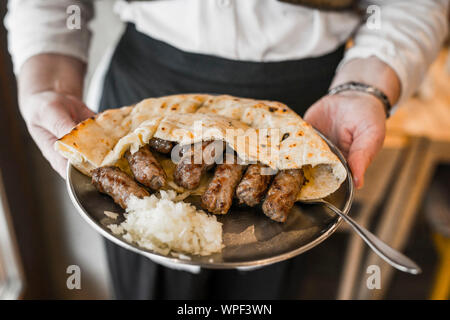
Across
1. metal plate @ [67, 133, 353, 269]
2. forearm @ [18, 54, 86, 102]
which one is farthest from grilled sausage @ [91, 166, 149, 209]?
forearm @ [18, 54, 86, 102]

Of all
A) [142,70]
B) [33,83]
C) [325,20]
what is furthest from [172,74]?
[325,20]

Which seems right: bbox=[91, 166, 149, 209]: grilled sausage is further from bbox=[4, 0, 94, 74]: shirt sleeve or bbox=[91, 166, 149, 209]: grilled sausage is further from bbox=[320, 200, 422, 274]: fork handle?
bbox=[4, 0, 94, 74]: shirt sleeve

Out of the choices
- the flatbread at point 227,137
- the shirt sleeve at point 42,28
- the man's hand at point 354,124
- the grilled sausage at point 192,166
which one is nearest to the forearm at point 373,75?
the man's hand at point 354,124

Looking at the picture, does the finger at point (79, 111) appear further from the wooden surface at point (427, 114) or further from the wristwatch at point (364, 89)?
the wooden surface at point (427, 114)

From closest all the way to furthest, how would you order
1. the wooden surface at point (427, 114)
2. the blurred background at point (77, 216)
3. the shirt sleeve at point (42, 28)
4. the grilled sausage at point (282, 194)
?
the grilled sausage at point (282, 194), the shirt sleeve at point (42, 28), the blurred background at point (77, 216), the wooden surface at point (427, 114)

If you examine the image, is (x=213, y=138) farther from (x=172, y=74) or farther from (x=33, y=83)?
(x=33, y=83)

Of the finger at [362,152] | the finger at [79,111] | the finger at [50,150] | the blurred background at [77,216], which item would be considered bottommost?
the blurred background at [77,216]

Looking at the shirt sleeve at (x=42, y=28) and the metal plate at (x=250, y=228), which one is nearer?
the metal plate at (x=250, y=228)
